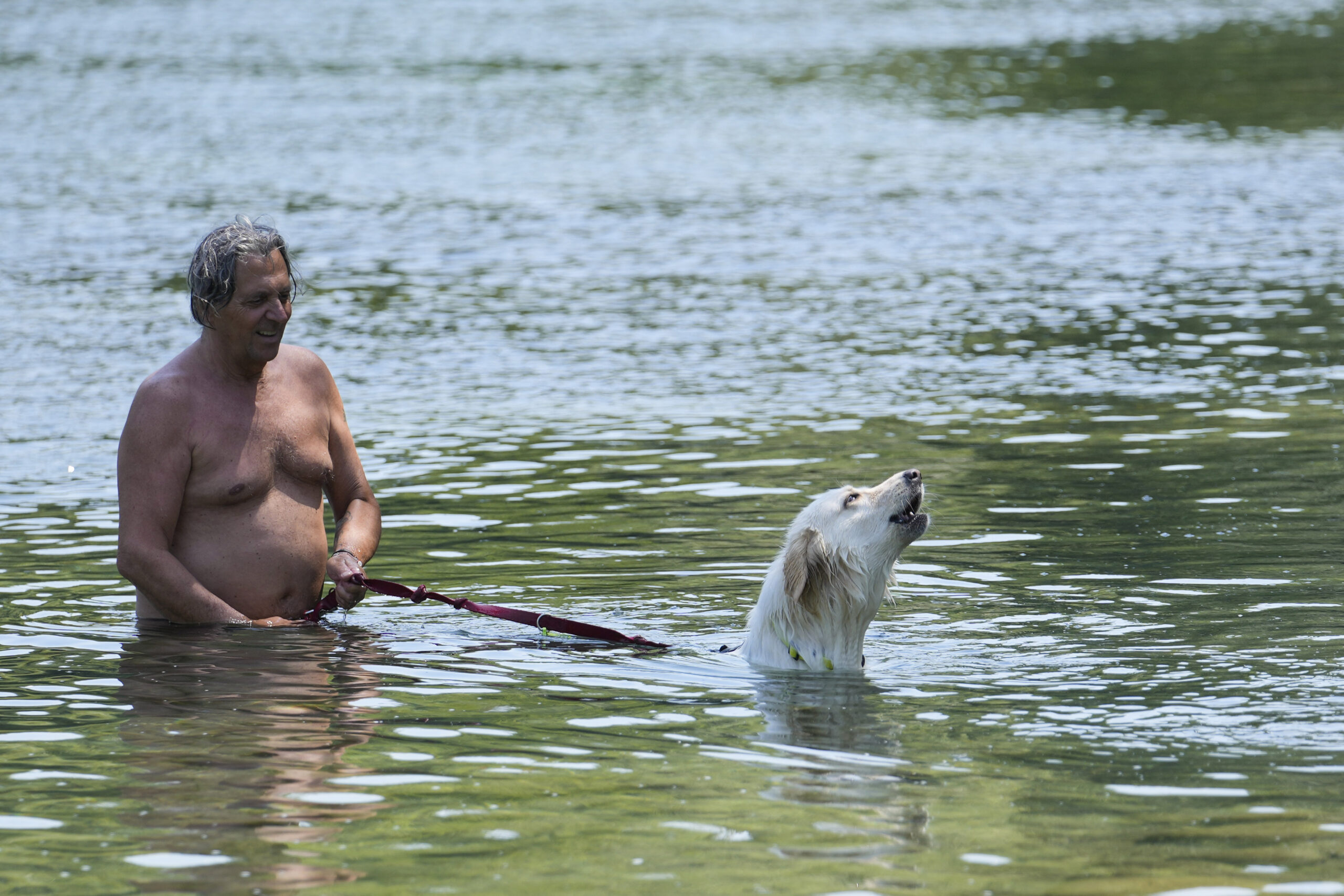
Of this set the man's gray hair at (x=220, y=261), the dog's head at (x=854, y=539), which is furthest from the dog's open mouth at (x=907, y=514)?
the man's gray hair at (x=220, y=261)

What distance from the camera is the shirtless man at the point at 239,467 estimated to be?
814cm

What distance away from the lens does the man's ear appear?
26.3 feet

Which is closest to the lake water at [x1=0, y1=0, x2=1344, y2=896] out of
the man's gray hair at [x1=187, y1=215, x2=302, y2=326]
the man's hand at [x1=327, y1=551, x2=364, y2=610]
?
the man's hand at [x1=327, y1=551, x2=364, y2=610]

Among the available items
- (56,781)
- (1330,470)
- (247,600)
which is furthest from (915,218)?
(56,781)

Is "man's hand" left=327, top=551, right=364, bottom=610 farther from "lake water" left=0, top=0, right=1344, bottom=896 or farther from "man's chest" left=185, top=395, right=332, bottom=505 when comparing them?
"man's chest" left=185, top=395, right=332, bottom=505

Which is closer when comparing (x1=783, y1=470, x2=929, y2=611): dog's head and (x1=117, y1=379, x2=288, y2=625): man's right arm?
(x1=783, y1=470, x2=929, y2=611): dog's head

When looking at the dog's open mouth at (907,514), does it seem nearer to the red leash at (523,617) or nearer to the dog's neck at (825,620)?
the dog's neck at (825,620)

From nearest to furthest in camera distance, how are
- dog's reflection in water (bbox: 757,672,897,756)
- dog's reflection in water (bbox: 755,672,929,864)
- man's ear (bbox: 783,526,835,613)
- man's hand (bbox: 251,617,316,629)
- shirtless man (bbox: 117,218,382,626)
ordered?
dog's reflection in water (bbox: 755,672,929,864), dog's reflection in water (bbox: 757,672,897,756), man's ear (bbox: 783,526,835,613), shirtless man (bbox: 117,218,382,626), man's hand (bbox: 251,617,316,629)

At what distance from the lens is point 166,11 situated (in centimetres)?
4884

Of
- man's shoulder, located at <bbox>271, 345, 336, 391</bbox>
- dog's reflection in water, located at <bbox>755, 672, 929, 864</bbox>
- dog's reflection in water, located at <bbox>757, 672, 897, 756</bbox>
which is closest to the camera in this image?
dog's reflection in water, located at <bbox>755, 672, 929, 864</bbox>

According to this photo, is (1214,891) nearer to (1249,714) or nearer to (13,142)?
(1249,714)

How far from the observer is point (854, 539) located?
806 cm

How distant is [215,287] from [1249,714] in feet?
14.8

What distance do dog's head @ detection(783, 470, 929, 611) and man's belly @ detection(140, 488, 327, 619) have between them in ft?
7.18
